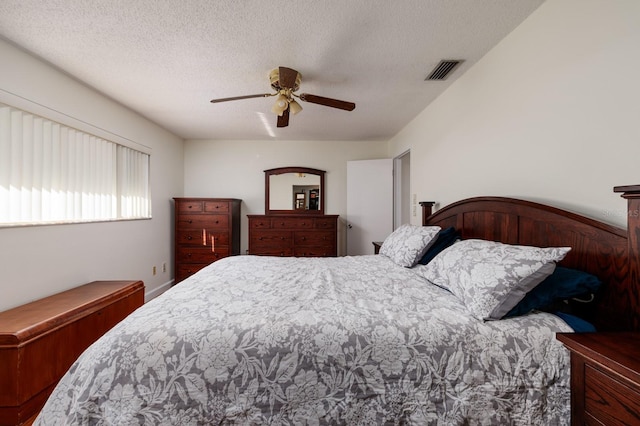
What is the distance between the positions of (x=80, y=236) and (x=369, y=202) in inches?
142

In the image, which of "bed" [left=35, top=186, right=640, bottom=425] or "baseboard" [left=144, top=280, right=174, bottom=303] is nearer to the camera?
"bed" [left=35, top=186, right=640, bottom=425]

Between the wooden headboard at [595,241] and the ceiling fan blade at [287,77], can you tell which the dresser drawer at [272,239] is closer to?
the ceiling fan blade at [287,77]

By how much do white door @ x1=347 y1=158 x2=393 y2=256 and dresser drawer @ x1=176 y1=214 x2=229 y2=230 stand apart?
6.54ft

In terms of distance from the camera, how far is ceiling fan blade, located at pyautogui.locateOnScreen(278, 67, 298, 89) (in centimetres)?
207

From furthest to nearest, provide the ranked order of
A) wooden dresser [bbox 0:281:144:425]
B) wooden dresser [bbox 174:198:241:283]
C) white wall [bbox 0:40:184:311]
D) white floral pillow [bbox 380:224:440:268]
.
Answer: wooden dresser [bbox 174:198:241:283], white floral pillow [bbox 380:224:440:268], white wall [bbox 0:40:184:311], wooden dresser [bbox 0:281:144:425]

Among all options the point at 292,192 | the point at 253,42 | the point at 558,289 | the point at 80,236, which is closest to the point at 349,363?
the point at 558,289

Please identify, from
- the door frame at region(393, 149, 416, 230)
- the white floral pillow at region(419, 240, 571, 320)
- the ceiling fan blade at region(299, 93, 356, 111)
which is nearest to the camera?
the white floral pillow at region(419, 240, 571, 320)

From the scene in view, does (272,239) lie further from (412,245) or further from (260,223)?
(412,245)

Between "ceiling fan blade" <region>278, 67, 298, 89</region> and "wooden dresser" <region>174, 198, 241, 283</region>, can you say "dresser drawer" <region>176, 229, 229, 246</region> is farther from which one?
"ceiling fan blade" <region>278, 67, 298, 89</region>

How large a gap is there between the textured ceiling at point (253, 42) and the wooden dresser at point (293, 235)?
1738 mm

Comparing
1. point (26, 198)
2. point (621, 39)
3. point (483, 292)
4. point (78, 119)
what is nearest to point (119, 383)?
point (483, 292)

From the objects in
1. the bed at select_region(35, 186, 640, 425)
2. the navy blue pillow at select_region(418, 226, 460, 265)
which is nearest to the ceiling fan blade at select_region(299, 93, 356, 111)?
the navy blue pillow at select_region(418, 226, 460, 265)

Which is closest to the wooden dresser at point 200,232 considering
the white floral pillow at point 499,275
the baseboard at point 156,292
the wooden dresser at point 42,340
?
the baseboard at point 156,292

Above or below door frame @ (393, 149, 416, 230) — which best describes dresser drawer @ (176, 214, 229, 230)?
below
